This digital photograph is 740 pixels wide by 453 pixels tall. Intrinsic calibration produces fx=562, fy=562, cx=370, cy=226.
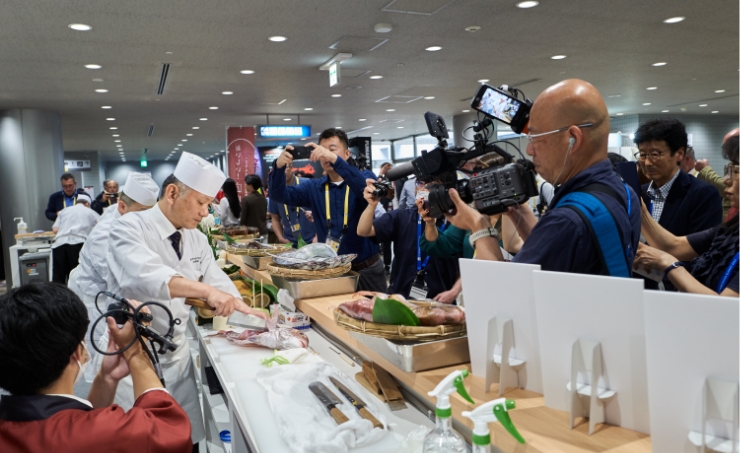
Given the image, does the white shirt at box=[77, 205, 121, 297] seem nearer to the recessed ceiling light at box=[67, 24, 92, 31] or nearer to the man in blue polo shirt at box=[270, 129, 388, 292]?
the man in blue polo shirt at box=[270, 129, 388, 292]

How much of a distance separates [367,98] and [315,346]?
373 inches

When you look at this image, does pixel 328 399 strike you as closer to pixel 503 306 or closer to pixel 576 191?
pixel 503 306

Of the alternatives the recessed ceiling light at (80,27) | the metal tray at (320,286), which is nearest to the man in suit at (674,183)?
the metal tray at (320,286)

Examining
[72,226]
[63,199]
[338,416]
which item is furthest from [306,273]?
[63,199]

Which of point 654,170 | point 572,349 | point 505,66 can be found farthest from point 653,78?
point 572,349

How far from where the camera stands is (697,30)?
22.7ft

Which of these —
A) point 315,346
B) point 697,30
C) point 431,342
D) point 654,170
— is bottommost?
point 315,346

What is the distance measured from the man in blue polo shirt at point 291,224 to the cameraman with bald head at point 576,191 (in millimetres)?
4741

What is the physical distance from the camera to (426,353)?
5.19ft

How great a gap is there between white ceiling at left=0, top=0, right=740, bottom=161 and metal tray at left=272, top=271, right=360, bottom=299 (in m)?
3.48

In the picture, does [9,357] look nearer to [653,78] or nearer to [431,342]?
[431,342]

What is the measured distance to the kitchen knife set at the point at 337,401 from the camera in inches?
61.7

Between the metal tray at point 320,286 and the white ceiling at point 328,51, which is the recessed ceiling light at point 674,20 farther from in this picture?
the metal tray at point 320,286

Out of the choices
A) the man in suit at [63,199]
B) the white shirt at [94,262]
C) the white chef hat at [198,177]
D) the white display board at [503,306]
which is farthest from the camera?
the man in suit at [63,199]
